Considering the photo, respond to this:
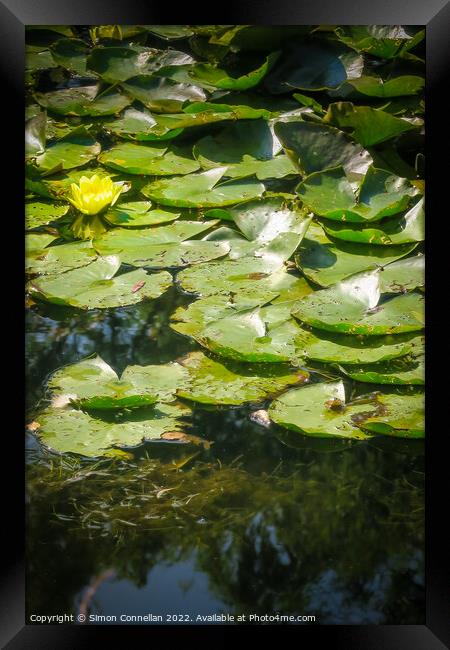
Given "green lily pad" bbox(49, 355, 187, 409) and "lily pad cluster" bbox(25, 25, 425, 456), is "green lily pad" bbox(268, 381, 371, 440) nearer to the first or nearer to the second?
"lily pad cluster" bbox(25, 25, 425, 456)

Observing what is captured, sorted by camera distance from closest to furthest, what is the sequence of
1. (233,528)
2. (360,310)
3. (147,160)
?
(233,528), (360,310), (147,160)

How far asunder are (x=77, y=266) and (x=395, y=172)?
77cm

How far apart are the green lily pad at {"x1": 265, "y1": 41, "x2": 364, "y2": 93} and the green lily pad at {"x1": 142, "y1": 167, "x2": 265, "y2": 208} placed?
0.25 m

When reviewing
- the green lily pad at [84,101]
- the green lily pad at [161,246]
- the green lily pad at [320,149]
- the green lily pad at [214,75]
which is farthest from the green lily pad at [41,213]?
the green lily pad at [320,149]

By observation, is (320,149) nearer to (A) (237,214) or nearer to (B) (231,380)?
(A) (237,214)

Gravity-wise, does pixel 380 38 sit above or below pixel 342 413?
above

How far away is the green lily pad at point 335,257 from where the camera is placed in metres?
1.50

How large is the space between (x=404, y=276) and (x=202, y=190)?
535mm

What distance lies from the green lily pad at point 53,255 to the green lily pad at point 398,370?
2.12 feet

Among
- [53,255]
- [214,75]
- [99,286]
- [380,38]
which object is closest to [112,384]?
[99,286]

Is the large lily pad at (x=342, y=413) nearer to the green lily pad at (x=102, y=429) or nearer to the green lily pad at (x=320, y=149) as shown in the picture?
the green lily pad at (x=102, y=429)

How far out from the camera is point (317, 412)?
136 cm

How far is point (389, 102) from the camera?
4.96 feet
